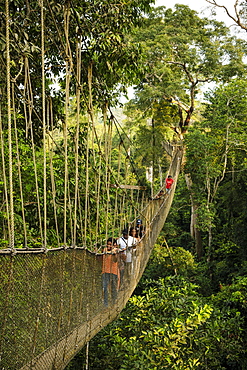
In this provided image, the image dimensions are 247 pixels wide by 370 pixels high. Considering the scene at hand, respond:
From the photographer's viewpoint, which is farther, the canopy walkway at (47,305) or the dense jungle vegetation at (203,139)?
the dense jungle vegetation at (203,139)

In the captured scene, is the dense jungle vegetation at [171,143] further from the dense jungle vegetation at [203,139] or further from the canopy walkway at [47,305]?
the canopy walkway at [47,305]

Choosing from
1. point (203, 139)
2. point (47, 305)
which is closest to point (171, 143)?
point (203, 139)

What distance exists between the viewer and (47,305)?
4.79 ft

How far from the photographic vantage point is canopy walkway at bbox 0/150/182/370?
3.85 ft

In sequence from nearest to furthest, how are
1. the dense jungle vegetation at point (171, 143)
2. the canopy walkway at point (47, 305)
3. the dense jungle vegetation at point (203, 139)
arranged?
1. the canopy walkway at point (47, 305)
2. the dense jungle vegetation at point (171, 143)
3. the dense jungle vegetation at point (203, 139)

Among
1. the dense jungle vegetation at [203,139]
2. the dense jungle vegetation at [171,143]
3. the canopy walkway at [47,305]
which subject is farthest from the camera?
the dense jungle vegetation at [203,139]

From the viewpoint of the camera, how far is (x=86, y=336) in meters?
1.93

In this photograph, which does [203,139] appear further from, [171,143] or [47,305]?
[47,305]

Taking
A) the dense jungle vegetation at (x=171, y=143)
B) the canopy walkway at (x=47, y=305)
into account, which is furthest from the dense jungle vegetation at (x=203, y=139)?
the canopy walkway at (x=47, y=305)

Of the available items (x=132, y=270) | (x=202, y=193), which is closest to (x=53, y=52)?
(x=132, y=270)

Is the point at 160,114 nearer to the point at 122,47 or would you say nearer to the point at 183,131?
the point at 183,131

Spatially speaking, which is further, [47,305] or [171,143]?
[171,143]

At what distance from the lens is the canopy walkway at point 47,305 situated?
1174 millimetres

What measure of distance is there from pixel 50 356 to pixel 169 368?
2.56 metres
